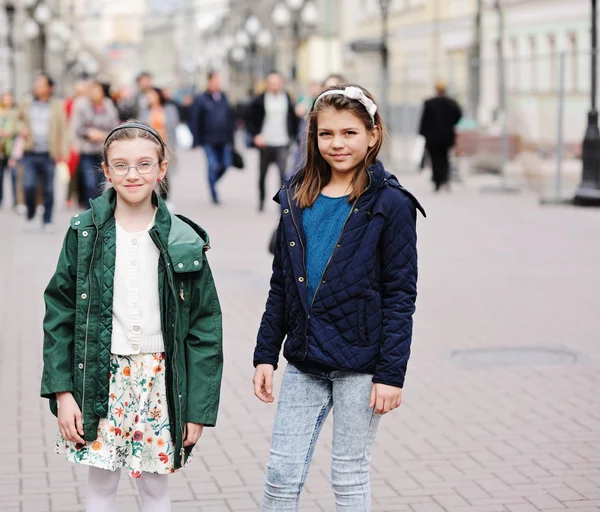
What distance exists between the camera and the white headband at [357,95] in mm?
4035

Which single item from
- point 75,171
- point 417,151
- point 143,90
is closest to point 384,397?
point 75,171

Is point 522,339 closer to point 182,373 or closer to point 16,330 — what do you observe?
point 16,330

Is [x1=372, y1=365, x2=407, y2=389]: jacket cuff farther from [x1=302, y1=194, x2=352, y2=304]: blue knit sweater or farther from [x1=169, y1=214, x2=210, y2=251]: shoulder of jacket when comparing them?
[x1=169, y1=214, x2=210, y2=251]: shoulder of jacket

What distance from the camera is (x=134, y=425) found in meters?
4.00

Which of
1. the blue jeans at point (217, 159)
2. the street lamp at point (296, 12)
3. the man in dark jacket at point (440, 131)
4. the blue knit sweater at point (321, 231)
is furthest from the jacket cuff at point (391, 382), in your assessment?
the street lamp at point (296, 12)

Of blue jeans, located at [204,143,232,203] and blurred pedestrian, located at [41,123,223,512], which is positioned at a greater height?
blurred pedestrian, located at [41,123,223,512]

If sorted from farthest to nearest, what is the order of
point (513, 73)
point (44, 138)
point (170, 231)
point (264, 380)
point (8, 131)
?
point (513, 73) → point (8, 131) → point (44, 138) → point (264, 380) → point (170, 231)

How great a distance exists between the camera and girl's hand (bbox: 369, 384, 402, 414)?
394 centimetres

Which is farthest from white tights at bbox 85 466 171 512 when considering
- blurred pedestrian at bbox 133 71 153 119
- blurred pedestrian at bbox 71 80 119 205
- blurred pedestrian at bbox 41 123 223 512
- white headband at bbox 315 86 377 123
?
blurred pedestrian at bbox 133 71 153 119

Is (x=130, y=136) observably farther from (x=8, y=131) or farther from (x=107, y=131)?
(x=8, y=131)

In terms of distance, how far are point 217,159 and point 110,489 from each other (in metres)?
16.2

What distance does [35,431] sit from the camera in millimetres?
6633

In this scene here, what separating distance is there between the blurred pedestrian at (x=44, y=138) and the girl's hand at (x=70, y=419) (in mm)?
11508

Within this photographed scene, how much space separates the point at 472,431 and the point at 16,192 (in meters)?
12.7
